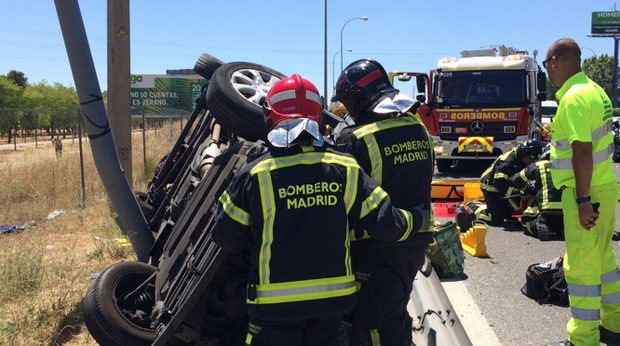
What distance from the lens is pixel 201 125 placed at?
632cm

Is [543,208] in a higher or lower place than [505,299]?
higher

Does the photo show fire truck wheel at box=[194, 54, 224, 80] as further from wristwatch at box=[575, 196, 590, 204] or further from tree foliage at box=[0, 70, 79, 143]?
tree foliage at box=[0, 70, 79, 143]

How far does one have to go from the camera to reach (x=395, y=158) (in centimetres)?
275

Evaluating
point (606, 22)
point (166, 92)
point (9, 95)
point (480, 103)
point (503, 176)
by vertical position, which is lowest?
point (503, 176)

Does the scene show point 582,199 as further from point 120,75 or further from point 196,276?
point 120,75

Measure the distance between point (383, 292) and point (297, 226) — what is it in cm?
72

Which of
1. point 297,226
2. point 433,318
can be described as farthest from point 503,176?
point 297,226

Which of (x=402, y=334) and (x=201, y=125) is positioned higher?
(x=201, y=125)

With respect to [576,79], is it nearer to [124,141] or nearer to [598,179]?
[598,179]

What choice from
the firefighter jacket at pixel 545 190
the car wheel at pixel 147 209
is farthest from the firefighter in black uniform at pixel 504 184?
the car wheel at pixel 147 209

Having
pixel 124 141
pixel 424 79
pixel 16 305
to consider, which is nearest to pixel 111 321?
pixel 16 305

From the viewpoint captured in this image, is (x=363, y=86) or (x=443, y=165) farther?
(x=443, y=165)

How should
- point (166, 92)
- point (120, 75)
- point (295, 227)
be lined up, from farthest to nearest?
point (166, 92), point (120, 75), point (295, 227)

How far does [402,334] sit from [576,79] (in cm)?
231
